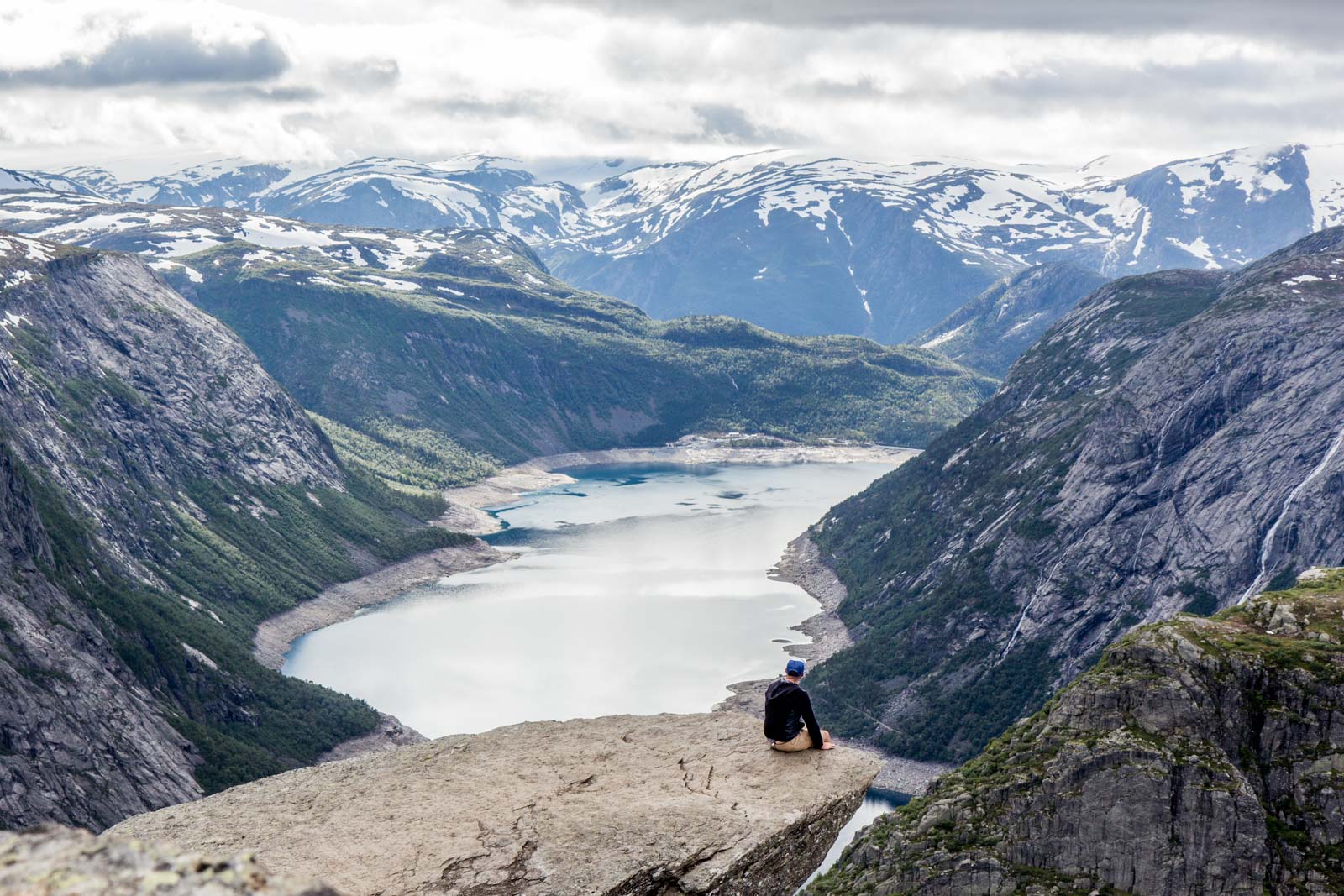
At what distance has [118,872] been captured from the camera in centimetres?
1366

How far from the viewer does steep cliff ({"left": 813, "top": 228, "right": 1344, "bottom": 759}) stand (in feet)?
453

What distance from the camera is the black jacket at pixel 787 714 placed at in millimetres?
31203

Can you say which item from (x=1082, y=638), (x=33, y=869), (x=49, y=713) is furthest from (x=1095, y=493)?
(x=33, y=869)

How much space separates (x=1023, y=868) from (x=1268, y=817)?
12.1m

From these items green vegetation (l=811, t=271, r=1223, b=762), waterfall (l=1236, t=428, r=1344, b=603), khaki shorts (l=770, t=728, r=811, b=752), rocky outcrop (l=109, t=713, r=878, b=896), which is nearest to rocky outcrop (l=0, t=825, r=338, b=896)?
rocky outcrop (l=109, t=713, r=878, b=896)

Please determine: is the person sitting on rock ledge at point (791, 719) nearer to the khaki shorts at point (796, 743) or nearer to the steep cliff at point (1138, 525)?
the khaki shorts at point (796, 743)

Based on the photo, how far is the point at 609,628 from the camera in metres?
192

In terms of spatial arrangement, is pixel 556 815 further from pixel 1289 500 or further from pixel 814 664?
pixel 814 664

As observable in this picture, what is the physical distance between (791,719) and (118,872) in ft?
66.1

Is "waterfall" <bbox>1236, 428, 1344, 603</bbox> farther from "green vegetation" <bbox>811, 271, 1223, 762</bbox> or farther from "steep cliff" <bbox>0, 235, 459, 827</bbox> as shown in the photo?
"steep cliff" <bbox>0, 235, 459, 827</bbox>

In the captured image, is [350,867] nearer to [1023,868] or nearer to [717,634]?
[1023,868]

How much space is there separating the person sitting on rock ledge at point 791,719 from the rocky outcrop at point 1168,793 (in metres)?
35.4

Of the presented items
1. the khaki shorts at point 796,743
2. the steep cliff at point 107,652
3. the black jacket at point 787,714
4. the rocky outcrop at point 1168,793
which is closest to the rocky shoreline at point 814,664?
the rocky outcrop at point 1168,793

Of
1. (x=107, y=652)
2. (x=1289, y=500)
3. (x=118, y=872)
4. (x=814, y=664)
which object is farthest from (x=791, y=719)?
(x=814, y=664)
